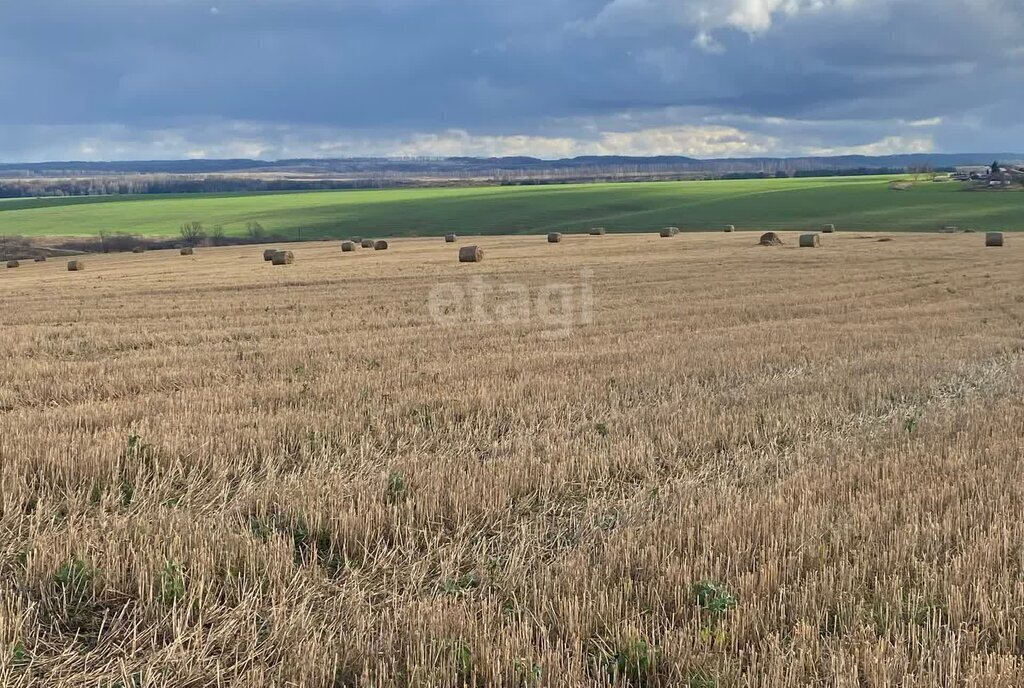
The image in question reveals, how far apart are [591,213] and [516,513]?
8569 centimetres

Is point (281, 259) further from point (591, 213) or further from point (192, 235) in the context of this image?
point (591, 213)

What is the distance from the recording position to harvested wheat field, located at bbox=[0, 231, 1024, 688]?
13.4 feet

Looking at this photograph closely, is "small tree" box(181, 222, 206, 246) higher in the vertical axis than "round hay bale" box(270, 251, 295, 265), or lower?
higher

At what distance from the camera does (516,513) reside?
6207mm

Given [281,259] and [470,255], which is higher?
[470,255]

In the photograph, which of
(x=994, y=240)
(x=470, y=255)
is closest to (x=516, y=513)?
(x=470, y=255)

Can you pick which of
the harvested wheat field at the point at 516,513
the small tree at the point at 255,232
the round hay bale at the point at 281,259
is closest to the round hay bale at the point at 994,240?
the harvested wheat field at the point at 516,513

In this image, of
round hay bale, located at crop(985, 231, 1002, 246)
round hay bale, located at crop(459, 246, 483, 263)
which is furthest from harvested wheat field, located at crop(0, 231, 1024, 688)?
round hay bale, located at crop(985, 231, 1002, 246)

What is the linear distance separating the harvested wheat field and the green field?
55.1m

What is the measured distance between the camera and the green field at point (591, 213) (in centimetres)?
6925

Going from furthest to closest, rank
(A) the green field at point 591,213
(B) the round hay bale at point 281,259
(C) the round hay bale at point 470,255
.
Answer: (A) the green field at point 591,213
(B) the round hay bale at point 281,259
(C) the round hay bale at point 470,255

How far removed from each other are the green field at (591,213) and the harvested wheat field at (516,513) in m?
55.1

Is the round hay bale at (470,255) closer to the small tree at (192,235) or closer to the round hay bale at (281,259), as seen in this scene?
the round hay bale at (281,259)

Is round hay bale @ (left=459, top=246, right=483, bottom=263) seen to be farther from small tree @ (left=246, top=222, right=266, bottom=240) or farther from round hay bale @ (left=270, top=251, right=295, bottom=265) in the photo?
small tree @ (left=246, top=222, right=266, bottom=240)
